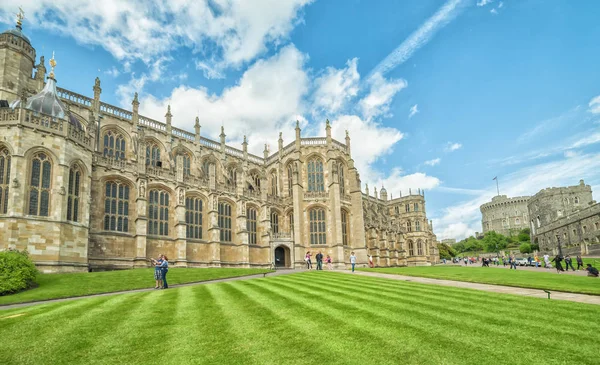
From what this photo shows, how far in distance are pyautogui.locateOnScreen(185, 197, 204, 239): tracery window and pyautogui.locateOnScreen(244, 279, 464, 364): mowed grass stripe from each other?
87.8 feet

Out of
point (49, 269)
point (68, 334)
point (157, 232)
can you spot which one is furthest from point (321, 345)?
point (157, 232)

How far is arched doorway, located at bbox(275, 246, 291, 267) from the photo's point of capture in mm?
42484

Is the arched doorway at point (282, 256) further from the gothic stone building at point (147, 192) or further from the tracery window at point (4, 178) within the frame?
the tracery window at point (4, 178)

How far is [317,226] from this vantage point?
44.9 m

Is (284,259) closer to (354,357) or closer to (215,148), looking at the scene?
(215,148)

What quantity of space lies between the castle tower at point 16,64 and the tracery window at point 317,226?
1223 inches

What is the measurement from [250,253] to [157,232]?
37.4ft

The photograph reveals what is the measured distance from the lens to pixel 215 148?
44.4m

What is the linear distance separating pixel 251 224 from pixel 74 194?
66.2 feet

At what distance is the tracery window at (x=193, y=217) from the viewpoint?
35281 mm

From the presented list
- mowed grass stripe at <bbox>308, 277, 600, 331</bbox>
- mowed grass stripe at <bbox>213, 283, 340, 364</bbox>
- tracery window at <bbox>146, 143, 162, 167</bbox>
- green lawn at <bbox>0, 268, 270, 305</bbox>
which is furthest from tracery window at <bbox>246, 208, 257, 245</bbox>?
mowed grass stripe at <bbox>213, 283, 340, 364</bbox>

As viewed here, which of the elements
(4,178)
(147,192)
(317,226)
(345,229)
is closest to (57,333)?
(4,178)

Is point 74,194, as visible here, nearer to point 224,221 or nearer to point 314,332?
point 224,221

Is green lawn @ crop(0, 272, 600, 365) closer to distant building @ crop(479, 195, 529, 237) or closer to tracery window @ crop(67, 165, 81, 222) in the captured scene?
tracery window @ crop(67, 165, 81, 222)
